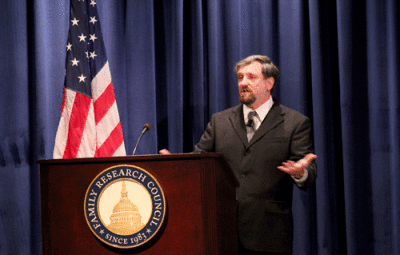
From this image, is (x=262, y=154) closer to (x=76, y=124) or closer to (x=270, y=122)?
(x=270, y=122)

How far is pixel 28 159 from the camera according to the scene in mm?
2900

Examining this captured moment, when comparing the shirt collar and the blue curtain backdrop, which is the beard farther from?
the blue curtain backdrop

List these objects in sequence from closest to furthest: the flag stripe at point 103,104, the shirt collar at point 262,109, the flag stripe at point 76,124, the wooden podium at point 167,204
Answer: the wooden podium at point 167,204
the shirt collar at point 262,109
the flag stripe at point 76,124
the flag stripe at point 103,104

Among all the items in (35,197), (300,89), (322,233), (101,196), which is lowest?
Answer: (322,233)

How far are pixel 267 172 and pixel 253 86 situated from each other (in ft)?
1.91

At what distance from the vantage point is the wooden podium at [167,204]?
3.59ft

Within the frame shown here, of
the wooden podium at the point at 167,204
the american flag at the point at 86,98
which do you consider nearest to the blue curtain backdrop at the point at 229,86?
the american flag at the point at 86,98

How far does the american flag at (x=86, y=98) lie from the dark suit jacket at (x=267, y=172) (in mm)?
984

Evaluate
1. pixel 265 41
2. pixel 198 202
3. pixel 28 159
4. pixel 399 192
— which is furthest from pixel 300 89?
pixel 28 159

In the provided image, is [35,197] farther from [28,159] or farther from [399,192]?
[399,192]

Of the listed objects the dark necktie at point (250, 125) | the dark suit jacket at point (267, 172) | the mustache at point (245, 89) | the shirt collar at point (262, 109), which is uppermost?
the mustache at point (245, 89)

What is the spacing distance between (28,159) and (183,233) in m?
2.22

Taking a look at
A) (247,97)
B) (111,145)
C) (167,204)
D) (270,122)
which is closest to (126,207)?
(167,204)

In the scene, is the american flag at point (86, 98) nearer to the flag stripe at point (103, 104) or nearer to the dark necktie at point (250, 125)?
the flag stripe at point (103, 104)
